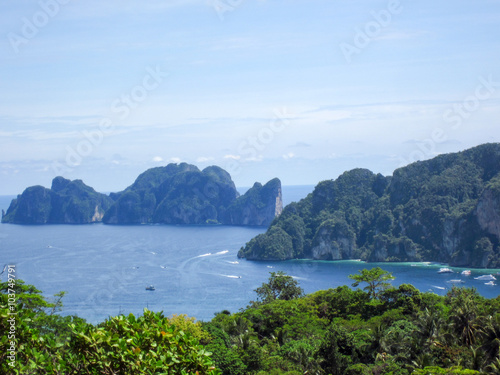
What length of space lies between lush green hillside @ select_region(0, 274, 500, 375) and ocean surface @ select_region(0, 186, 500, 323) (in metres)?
28.0

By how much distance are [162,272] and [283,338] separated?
61152mm

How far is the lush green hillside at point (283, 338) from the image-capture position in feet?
31.0

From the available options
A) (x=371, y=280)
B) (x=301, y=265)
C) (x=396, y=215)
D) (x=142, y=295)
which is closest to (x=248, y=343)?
(x=371, y=280)

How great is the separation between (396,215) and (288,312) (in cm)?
9527

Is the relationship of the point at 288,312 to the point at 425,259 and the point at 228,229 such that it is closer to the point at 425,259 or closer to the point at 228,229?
the point at 425,259

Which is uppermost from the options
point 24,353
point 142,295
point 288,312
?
point 24,353

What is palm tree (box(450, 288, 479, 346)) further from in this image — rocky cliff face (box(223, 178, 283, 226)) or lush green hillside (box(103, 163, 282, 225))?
lush green hillside (box(103, 163, 282, 225))

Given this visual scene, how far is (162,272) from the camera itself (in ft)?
293

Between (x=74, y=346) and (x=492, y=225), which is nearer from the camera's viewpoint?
(x=74, y=346)

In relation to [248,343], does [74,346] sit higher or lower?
higher

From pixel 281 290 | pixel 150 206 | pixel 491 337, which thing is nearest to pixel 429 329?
pixel 491 337

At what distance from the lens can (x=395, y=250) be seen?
110750 mm

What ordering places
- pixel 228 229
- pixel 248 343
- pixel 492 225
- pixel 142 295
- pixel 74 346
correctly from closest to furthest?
1. pixel 74 346
2. pixel 248 343
3. pixel 142 295
4. pixel 492 225
5. pixel 228 229

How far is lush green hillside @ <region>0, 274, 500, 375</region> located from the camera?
945 cm
